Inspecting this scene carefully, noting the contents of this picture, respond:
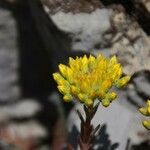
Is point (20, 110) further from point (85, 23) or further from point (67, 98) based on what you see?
point (67, 98)

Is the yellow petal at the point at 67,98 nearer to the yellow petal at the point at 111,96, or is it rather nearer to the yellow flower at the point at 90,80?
the yellow flower at the point at 90,80

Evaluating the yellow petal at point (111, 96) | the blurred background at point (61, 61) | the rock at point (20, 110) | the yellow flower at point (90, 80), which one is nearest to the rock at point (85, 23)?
the blurred background at point (61, 61)

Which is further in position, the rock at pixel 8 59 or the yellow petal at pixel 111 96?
the rock at pixel 8 59

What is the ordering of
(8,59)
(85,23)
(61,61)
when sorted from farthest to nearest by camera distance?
(8,59) → (61,61) → (85,23)

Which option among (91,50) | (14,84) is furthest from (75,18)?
(14,84)

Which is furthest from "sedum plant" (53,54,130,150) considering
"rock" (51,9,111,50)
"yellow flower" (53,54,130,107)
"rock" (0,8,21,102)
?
"rock" (0,8,21,102)

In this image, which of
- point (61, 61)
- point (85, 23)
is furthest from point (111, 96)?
point (61, 61)

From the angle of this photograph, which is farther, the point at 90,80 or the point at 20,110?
the point at 20,110
